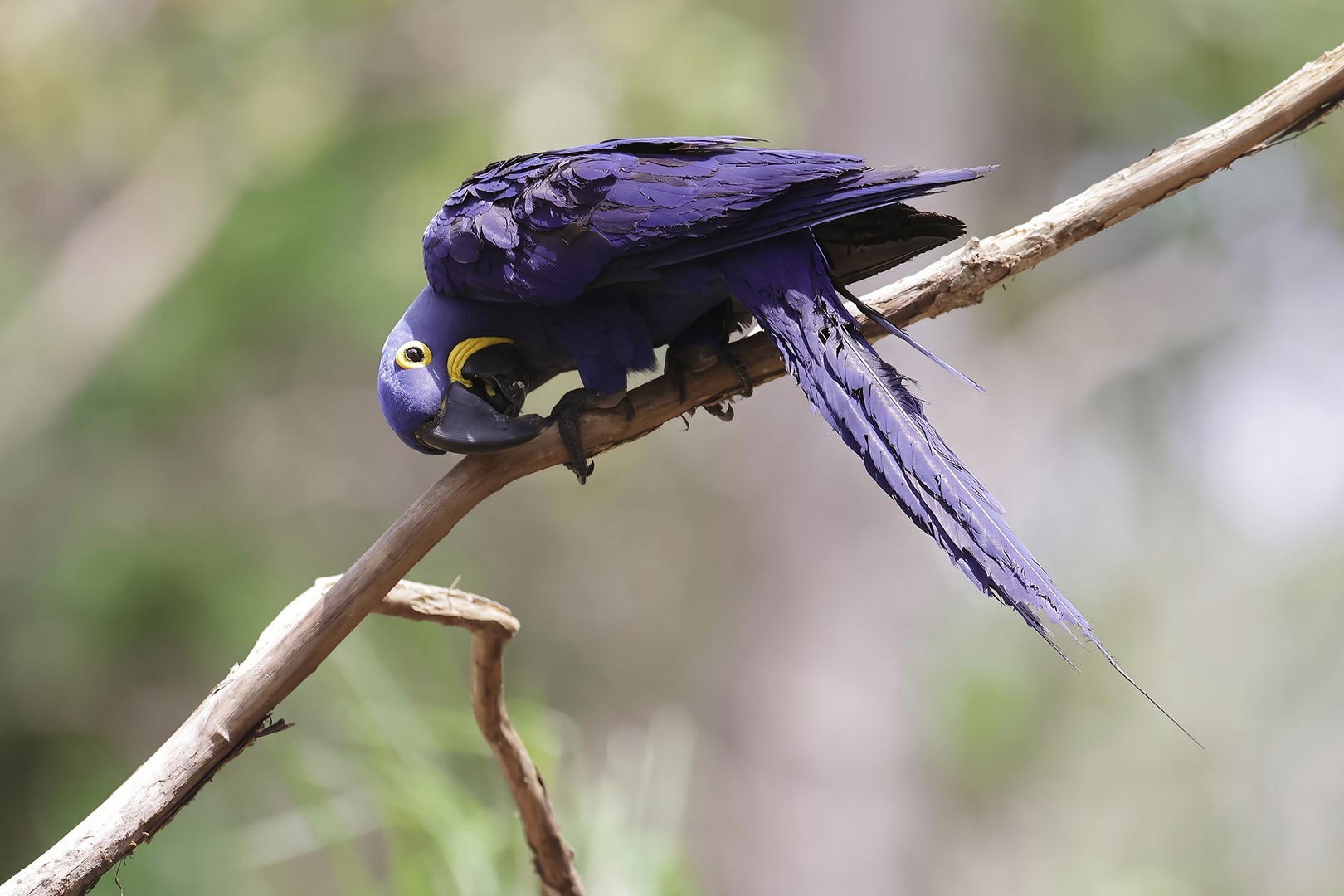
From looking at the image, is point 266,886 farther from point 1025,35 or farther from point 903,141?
point 1025,35

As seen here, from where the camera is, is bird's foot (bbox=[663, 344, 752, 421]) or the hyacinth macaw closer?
the hyacinth macaw

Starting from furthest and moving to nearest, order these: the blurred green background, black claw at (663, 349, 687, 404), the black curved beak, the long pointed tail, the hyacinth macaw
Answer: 1. the blurred green background
2. black claw at (663, 349, 687, 404)
3. the black curved beak
4. the hyacinth macaw
5. the long pointed tail

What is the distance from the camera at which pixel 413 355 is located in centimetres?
194

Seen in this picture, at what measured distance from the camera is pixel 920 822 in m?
5.27

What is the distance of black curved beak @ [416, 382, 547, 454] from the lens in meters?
1.77

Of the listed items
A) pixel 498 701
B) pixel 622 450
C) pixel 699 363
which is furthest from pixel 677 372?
pixel 622 450

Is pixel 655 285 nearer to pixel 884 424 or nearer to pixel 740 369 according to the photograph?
pixel 740 369

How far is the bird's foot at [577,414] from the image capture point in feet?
6.04

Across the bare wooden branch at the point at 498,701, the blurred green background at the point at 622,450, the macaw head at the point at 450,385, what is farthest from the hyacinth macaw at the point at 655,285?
the blurred green background at the point at 622,450

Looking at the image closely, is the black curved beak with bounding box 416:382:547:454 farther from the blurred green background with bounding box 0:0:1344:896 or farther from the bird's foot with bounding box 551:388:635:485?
the blurred green background with bounding box 0:0:1344:896

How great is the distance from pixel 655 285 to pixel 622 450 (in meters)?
4.92

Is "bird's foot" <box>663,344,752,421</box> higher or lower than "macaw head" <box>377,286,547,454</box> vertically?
higher

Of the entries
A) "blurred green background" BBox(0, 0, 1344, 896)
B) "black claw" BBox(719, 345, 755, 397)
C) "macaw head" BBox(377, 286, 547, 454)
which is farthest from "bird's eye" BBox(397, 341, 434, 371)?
"blurred green background" BBox(0, 0, 1344, 896)

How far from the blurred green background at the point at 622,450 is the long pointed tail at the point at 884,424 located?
2.50 metres
